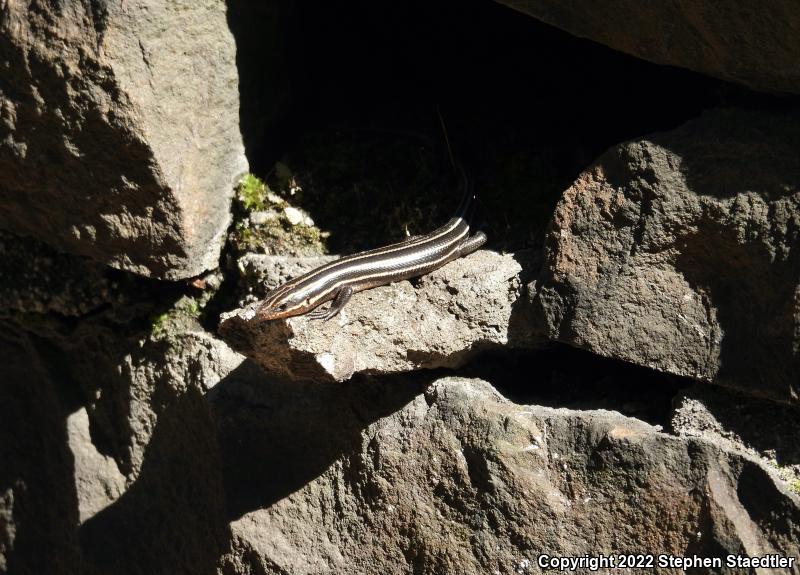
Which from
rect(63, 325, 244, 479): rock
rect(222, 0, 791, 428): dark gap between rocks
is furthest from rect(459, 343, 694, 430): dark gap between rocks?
rect(63, 325, 244, 479): rock

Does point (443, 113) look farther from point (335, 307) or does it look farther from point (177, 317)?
point (177, 317)

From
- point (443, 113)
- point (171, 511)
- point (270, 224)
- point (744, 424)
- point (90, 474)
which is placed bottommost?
point (744, 424)

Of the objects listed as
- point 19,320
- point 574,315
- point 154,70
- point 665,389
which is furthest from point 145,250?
point 665,389

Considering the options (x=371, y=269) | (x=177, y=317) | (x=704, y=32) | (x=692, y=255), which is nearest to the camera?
(x=704, y=32)

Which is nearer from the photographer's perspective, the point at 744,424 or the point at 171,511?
the point at 744,424

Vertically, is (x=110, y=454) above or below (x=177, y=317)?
below

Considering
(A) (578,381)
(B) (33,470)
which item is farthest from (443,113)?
(B) (33,470)
